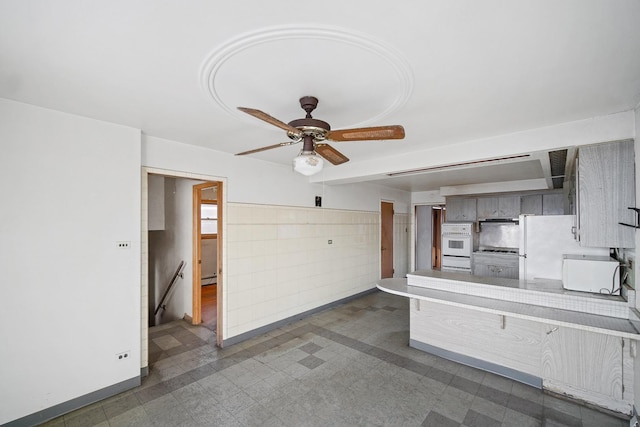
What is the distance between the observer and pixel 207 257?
23.0ft

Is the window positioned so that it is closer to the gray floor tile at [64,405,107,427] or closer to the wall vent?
the gray floor tile at [64,405,107,427]

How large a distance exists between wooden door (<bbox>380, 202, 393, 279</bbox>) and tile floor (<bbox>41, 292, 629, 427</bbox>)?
2.69 m

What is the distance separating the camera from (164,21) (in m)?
1.27

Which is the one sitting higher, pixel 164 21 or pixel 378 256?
pixel 164 21

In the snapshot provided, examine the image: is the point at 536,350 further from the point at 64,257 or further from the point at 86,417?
the point at 64,257

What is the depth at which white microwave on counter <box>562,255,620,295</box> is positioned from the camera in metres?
2.49

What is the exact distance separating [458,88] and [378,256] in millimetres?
4703

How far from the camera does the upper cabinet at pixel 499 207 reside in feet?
17.8

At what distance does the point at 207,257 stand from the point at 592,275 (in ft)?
22.8

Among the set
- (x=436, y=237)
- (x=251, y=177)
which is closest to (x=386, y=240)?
(x=436, y=237)

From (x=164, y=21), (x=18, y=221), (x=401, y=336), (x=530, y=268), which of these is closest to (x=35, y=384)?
(x=18, y=221)

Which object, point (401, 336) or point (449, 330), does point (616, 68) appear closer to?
point (449, 330)

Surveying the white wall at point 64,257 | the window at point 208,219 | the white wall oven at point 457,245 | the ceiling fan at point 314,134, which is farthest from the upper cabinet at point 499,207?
the window at point 208,219

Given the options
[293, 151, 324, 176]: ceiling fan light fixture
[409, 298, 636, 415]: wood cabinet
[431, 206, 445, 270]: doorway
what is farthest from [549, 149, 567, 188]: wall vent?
[431, 206, 445, 270]: doorway
